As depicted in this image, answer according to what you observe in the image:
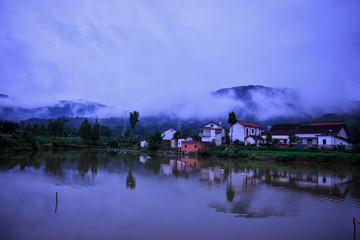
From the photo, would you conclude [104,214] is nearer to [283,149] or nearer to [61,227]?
[61,227]

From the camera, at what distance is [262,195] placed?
15.2 m

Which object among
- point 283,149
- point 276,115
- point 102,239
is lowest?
point 102,239

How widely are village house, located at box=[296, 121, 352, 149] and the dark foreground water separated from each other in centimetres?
2545

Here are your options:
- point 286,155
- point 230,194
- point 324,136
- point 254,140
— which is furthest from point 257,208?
point 254,140

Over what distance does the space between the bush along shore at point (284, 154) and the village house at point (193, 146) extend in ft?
6.19

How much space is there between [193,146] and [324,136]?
23.9 metres

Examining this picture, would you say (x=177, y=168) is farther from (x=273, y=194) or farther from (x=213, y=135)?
(x=213, y=135)

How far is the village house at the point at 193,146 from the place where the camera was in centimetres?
5019

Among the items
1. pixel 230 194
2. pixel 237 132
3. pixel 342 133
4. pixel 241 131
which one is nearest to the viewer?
pixel 230 194

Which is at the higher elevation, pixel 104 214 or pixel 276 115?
pixel 276 115

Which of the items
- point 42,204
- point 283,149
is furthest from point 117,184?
point 283,149

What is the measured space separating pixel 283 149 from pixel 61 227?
37863mm

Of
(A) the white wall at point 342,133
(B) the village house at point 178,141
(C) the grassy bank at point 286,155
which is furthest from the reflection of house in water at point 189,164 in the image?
(A) the white wall at point 342,133

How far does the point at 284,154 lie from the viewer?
118ft
